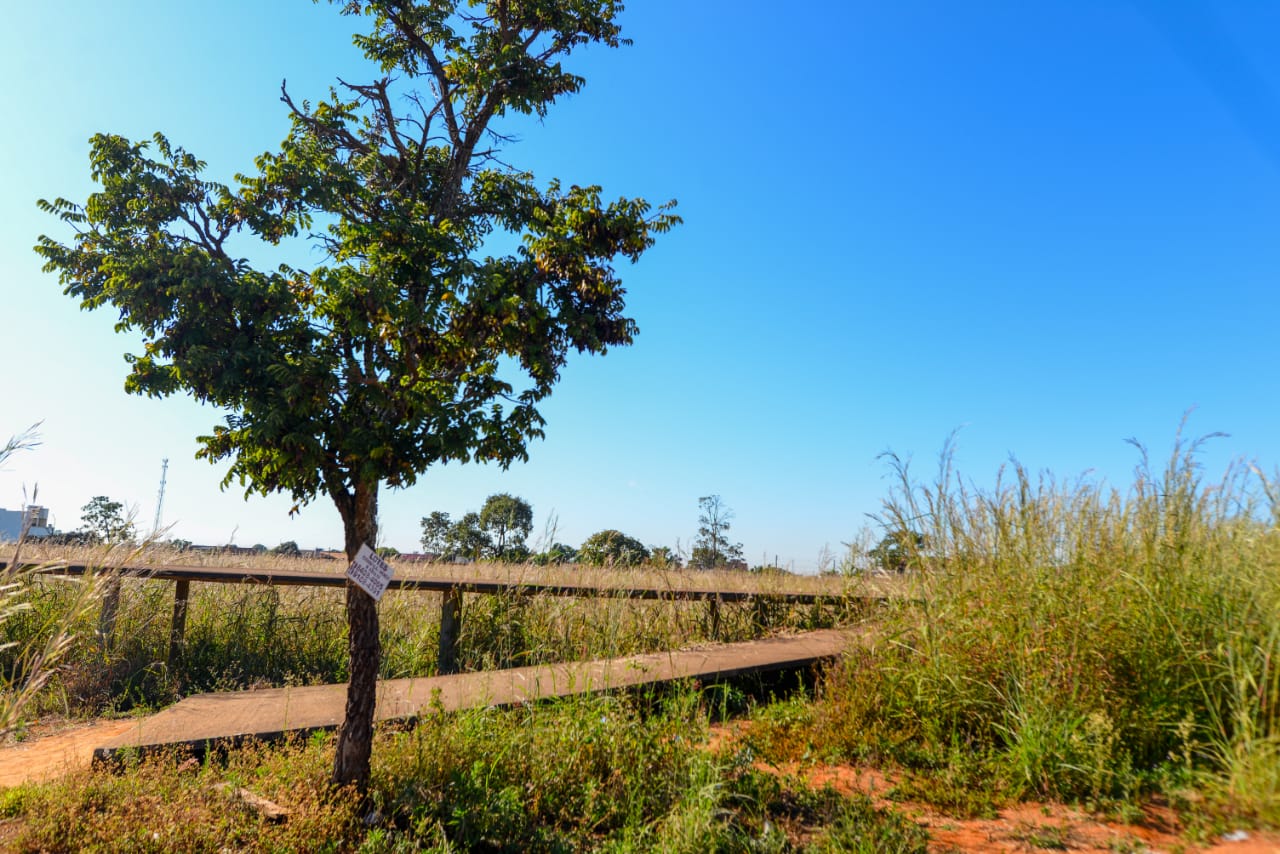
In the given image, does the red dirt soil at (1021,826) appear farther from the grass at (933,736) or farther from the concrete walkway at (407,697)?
the concrete walkway at (407,697)

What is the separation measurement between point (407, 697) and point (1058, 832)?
3944 millimetres

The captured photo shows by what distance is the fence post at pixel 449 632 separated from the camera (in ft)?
23.1

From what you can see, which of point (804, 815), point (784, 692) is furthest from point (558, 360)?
point (784, 692)

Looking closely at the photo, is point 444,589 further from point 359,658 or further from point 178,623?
point 359,658

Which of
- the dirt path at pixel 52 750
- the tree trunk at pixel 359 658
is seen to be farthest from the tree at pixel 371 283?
the dirt path at pixel 52 750

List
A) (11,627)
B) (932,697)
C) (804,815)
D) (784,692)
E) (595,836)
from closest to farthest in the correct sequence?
(595,836) < (804,815) < (932,697) < (784,692) < (11,627)

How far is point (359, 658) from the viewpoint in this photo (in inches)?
145

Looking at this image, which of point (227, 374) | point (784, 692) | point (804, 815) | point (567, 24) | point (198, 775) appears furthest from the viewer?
point (784, 692)

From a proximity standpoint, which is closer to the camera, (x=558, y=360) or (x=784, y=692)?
(x=558, y=360)

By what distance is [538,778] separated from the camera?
3814 mm

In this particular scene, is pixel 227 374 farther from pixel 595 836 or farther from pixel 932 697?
pixel 932 697

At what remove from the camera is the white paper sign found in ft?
11.6

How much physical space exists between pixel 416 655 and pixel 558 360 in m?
4.30

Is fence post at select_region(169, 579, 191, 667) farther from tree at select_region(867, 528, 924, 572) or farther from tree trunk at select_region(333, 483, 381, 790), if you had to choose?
tree at select_region(867, 528, 924, 572)
